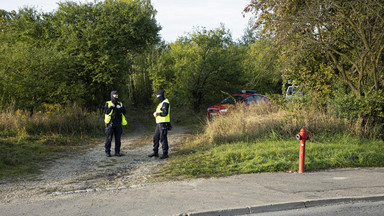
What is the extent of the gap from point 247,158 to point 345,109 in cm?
549

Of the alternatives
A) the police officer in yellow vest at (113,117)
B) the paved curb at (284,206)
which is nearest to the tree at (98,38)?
the police officer in yellow vest at (113,117)

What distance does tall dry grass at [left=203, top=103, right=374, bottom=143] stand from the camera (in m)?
10.3

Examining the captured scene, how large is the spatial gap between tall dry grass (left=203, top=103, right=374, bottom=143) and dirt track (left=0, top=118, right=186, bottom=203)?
2080 mm

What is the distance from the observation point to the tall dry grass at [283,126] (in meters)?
10.3

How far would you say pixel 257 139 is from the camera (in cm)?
995

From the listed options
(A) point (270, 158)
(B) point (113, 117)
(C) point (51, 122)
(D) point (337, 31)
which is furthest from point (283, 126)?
(C) point (51, 122)

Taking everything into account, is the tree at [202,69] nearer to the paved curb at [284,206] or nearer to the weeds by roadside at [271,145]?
the weeds by roadside at [271,145]

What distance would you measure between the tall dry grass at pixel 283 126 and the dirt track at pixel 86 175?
A: 2080 millimetres

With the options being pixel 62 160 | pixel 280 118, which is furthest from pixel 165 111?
pixel 280 118

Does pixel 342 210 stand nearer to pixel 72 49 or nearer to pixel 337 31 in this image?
pixel 337 31

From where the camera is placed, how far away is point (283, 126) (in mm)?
10539

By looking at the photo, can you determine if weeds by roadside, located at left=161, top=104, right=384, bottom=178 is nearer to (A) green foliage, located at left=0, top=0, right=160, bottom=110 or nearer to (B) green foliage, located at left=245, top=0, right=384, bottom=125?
(B) green foliage, located at left=245, top=0, right=384, bottom=125

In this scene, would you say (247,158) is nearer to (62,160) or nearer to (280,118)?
(280,118)

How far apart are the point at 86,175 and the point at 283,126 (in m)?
6.65
